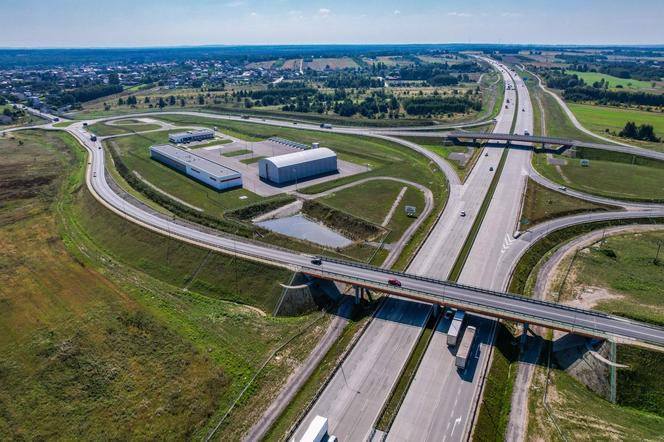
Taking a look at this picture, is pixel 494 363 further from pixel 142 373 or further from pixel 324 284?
pixel 142 373

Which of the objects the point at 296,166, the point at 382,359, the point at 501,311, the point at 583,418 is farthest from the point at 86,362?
the point at 296,166

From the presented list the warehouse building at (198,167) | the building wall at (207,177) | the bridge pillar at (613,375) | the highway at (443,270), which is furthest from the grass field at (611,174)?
the warehouse building at (198,167)

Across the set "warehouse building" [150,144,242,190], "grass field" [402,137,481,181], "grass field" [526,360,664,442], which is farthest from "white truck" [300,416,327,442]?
"grass field" [402,137,481,181]

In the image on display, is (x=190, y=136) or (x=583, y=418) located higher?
(x=190, y=136)

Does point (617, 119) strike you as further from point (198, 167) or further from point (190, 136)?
point (190, 136)

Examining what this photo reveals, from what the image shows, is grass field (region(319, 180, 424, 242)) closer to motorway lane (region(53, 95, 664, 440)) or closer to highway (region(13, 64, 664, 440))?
highway (region(13, 64, 664, 440))

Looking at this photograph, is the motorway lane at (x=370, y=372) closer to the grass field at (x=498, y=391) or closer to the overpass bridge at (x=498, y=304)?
the overpass bridge at (x=498, y=304)

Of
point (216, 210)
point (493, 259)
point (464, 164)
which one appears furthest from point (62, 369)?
point (464, 164)
